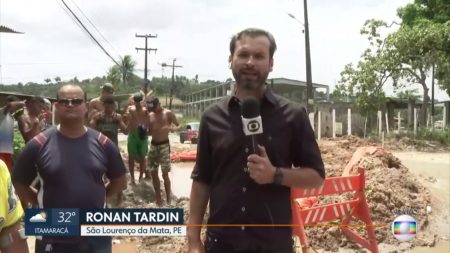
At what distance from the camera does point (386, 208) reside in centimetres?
719

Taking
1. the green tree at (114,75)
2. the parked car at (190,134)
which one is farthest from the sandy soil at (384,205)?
the green tree at (114,75)

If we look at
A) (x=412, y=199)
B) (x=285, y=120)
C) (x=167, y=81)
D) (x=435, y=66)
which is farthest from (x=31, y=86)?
(x=285, y=120)

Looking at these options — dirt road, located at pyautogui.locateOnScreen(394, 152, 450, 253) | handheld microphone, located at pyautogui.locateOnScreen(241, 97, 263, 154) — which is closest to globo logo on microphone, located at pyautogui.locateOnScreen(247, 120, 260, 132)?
handheld microphone, located at pyautogui.locateOnScreen(241, 97, 263, 154)

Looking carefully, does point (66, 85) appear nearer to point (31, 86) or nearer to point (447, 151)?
point (447, 151)

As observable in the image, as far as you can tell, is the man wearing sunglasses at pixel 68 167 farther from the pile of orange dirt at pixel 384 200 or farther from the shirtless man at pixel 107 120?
the shirtless man at pixel 107 120

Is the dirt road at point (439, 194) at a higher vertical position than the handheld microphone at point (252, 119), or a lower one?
lower

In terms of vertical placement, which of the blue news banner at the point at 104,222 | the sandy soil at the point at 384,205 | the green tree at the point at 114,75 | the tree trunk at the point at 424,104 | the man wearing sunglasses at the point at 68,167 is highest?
the green tree at the point at 114,75

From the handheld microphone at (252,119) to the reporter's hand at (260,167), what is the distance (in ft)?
0.13

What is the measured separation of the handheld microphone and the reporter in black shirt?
10 cm

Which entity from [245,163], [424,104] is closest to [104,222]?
[245,163]

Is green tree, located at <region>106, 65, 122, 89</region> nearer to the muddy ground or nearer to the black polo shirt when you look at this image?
the muddy ground

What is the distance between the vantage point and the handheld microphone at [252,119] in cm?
206

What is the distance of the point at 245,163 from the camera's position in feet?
7.30

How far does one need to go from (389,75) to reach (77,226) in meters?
23.7
